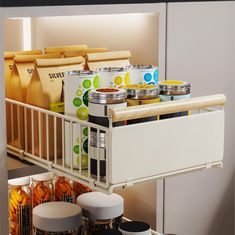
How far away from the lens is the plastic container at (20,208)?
147 cm

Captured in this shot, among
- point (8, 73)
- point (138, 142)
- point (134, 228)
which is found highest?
point (8, 73)

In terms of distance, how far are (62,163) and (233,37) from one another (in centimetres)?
71

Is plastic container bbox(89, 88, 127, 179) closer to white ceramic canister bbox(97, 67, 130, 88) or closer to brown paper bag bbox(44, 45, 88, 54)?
white ceramic canister bbox(97, 67, 130, 88)

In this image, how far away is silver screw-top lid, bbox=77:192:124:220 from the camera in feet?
4.91

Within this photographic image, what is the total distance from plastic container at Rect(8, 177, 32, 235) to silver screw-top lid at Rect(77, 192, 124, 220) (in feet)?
0.45

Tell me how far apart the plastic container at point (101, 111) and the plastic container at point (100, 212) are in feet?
0.91

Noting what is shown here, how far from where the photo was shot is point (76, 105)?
1.31 metres

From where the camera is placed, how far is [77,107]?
131 cm

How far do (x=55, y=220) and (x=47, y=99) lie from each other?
0.28 m

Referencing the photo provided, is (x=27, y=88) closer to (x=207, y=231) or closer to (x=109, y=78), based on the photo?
(x=109, y=78)

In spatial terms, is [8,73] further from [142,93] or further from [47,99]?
[142,93]

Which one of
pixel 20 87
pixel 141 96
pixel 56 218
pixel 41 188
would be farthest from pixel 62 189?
pixel 141 96

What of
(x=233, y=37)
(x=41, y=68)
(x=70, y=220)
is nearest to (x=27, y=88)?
(x=41, y=68)

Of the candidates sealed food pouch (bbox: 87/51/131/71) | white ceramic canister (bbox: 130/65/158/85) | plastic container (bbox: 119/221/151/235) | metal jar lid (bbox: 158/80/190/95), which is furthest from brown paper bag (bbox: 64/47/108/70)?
plastic container (bbox: 119/221/151/235)
